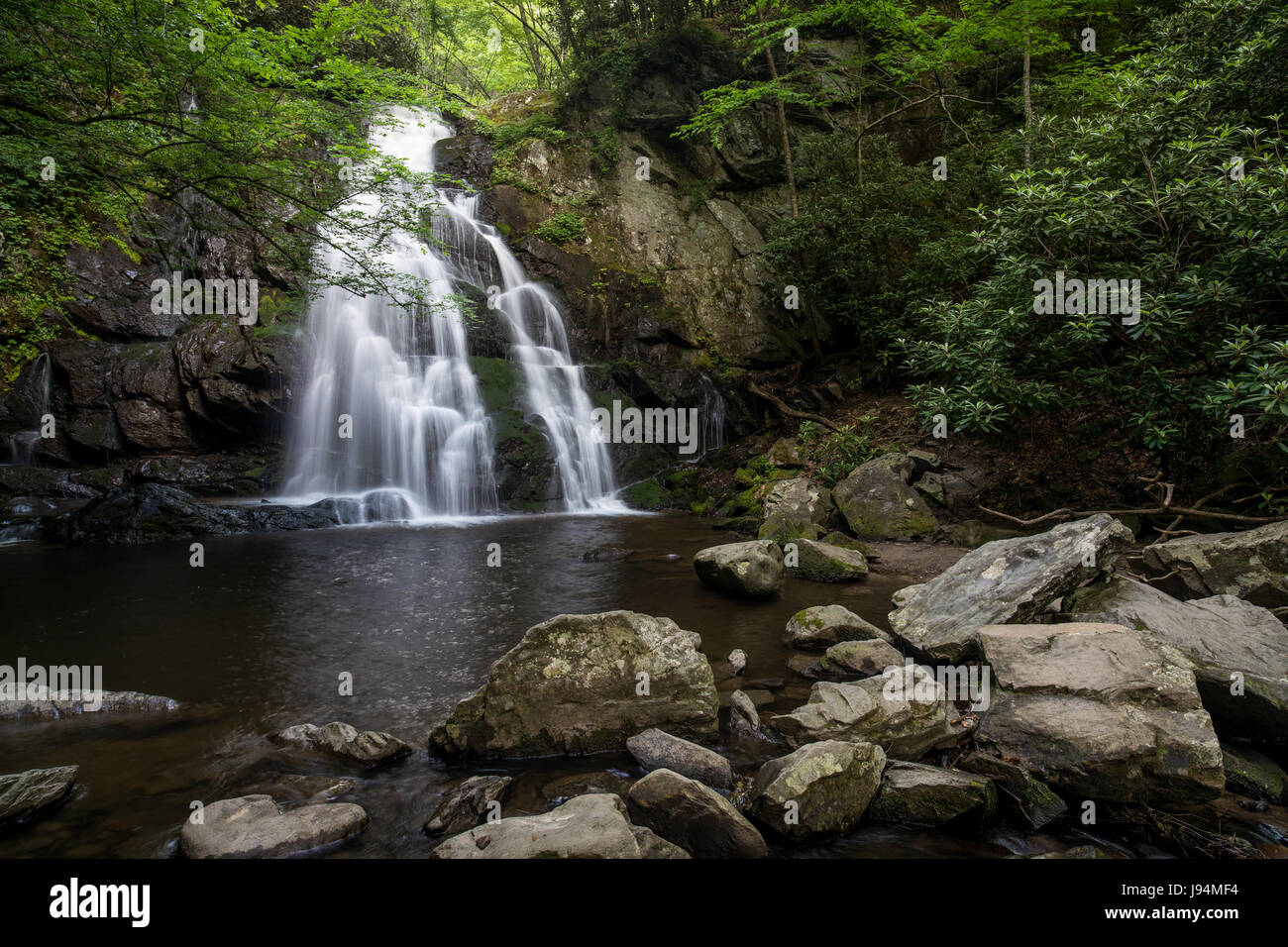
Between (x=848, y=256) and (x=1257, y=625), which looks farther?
(x=848, y=256)

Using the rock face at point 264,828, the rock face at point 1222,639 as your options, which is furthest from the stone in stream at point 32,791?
the rock face at point 1222,639

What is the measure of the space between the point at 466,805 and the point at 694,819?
1.25 metres

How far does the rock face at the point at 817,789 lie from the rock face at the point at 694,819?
0.17m

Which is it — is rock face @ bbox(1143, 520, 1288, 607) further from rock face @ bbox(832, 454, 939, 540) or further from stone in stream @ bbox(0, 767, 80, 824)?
stone in stream @ bbox(0, 767, 80, 824)

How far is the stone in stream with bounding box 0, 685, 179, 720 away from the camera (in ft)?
14.1

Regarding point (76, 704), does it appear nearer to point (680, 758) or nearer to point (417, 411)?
point (680, 758)

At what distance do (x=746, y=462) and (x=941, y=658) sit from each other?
10.9m

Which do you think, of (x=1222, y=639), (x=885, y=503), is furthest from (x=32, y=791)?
(x=885, y=503)

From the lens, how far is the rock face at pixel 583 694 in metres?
3.84

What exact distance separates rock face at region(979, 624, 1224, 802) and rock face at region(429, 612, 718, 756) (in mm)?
1807

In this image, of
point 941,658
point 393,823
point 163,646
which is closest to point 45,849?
point 393,823

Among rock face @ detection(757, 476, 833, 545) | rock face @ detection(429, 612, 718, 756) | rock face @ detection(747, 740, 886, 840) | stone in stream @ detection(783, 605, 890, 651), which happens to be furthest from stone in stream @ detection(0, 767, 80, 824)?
rock face @ detection(757, 476, 833, 545)
